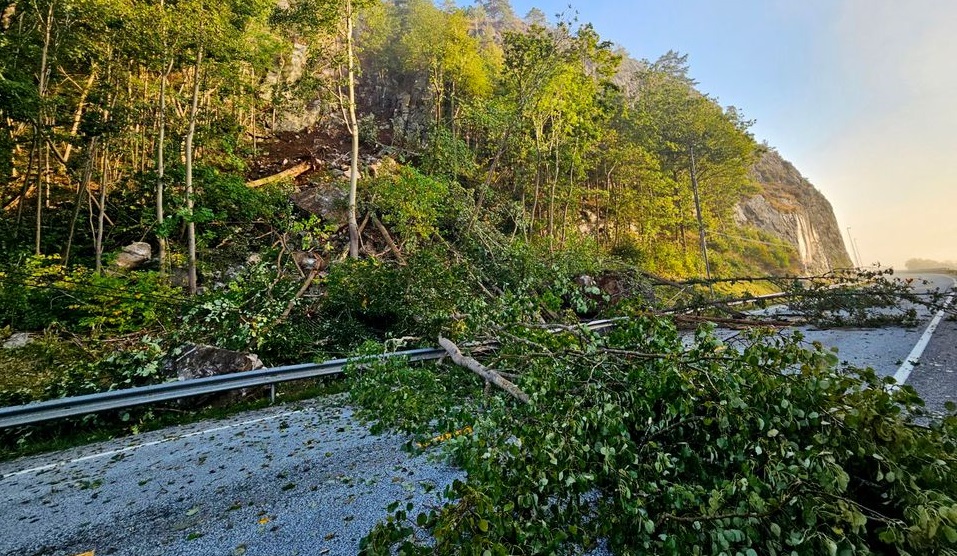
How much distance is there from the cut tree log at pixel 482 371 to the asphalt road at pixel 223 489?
3.27ft

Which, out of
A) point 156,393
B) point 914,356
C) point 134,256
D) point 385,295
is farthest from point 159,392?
point 914,356

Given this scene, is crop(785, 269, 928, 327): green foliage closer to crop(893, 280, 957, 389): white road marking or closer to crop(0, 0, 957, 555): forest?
crop(893, 280, 957, 389): white road marking

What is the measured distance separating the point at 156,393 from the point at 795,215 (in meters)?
59.6

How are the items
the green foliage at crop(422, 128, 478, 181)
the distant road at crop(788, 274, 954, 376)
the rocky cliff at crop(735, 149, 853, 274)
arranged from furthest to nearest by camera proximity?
the rocky cliff at crop(735, 149, 853, 274), the green foliage at crop(422, 128, 478, 181), the distant road at crop(788, 274, 954, 376)

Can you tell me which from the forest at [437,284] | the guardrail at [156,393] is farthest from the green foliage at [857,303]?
the guardrail at [156,393]

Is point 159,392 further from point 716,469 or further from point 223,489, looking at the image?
point 716,469

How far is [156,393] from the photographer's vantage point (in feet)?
16.2

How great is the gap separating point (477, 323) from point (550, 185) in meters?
15.0

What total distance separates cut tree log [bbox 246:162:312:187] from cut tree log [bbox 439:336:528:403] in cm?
1196

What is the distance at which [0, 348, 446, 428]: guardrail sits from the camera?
429cm

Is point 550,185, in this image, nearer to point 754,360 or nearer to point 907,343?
point 907,343

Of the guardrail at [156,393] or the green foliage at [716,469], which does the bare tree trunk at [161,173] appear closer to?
the guardrail at [156,393]

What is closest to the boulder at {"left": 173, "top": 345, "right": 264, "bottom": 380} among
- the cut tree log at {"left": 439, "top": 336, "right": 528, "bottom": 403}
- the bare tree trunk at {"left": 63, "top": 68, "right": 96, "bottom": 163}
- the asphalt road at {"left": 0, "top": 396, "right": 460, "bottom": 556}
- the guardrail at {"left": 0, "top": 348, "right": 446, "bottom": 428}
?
the guardrail at {"left": 0, "top": 348, "right": 446, "bottom": 428}

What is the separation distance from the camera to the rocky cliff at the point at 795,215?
142ft
